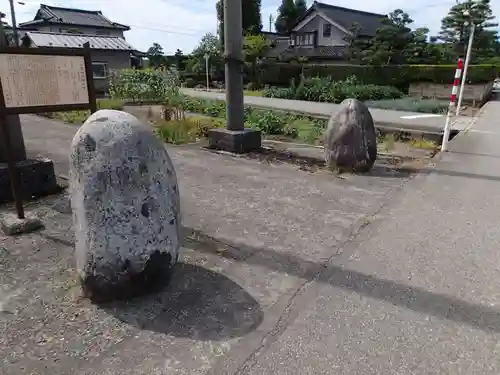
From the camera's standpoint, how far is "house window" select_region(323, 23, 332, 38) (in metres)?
35.7

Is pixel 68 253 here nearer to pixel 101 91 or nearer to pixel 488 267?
pixel 488 267

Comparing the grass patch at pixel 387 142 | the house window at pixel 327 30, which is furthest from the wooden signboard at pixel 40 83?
the house window at pixel 327 30

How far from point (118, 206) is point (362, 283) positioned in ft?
6.08

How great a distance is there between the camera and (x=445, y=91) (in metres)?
23.0

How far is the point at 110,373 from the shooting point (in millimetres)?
2057

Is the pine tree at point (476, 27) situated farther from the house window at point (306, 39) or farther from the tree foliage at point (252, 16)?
the tree foliage at point (252, 16)

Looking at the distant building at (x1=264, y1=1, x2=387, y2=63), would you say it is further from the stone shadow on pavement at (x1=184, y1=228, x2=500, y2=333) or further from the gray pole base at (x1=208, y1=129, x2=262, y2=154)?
the stone shadow on pavement at (x1=184, y1=228, x2=500, y2=333)

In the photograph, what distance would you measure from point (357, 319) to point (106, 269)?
164 cm

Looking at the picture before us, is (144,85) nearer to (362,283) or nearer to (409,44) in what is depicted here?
(362,283)

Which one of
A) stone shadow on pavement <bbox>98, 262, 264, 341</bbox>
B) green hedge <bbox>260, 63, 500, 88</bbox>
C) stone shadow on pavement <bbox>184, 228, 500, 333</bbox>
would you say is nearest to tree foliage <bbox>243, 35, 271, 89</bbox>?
green hedge <bbox>260, 63, 500, 88</bbox>

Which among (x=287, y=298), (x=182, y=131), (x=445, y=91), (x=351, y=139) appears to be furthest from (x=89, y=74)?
(x=445, y=91)

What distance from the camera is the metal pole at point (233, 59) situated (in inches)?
269

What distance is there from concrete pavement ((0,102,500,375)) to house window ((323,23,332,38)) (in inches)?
1346

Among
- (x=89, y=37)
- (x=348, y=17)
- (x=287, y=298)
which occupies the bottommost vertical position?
(x=287, y=298)
